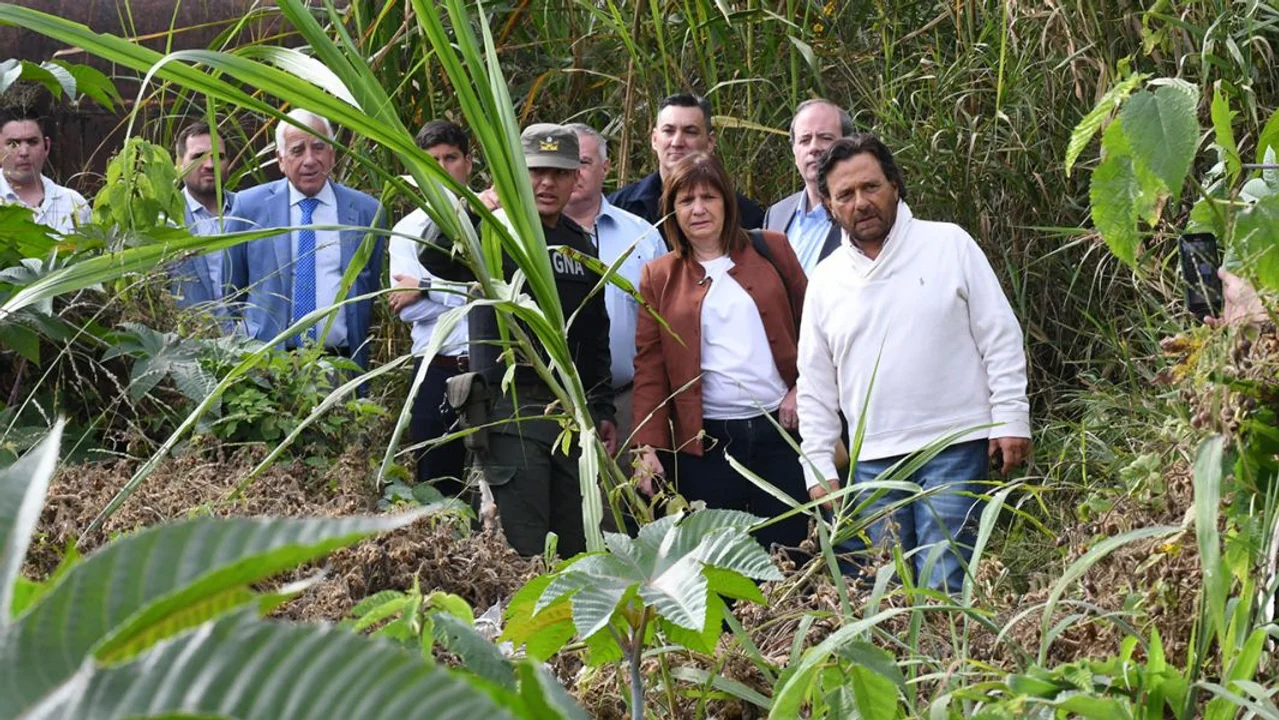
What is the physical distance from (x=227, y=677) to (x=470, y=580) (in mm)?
1817

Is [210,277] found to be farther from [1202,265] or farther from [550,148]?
[1202,265]

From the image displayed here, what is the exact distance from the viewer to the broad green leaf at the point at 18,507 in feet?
1.65

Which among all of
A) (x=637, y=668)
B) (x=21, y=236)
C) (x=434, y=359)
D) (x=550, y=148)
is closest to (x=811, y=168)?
(x=550, y=148)

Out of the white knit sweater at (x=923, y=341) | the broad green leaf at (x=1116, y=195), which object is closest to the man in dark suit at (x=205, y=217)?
the white knit sweater at (x=923, y=341)

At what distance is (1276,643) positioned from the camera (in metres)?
1.77

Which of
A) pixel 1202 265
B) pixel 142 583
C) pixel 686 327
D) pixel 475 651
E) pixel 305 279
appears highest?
pixel 142 583

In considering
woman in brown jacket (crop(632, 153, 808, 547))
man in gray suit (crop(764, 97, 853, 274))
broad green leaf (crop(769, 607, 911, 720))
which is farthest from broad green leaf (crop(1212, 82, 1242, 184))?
man in gray suit (crop(764, 97, 853, 274))

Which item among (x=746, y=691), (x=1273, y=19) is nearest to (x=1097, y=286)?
(x=1273, y=19)

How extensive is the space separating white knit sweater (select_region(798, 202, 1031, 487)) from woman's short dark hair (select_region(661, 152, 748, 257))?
0.52 meters

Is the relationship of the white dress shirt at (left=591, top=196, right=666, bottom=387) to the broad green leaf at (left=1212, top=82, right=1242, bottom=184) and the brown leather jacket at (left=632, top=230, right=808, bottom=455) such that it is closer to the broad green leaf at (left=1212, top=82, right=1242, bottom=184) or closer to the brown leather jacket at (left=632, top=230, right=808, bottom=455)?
the brown leather jacket at (left=632, top=230, right=808, bottom=455)

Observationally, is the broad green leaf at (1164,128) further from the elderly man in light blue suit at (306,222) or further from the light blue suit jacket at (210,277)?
the elderly man in light blue suit at (306,222)

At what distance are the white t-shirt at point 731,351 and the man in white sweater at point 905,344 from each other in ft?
1.16

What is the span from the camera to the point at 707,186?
4551mm

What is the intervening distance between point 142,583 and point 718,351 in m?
4.03
